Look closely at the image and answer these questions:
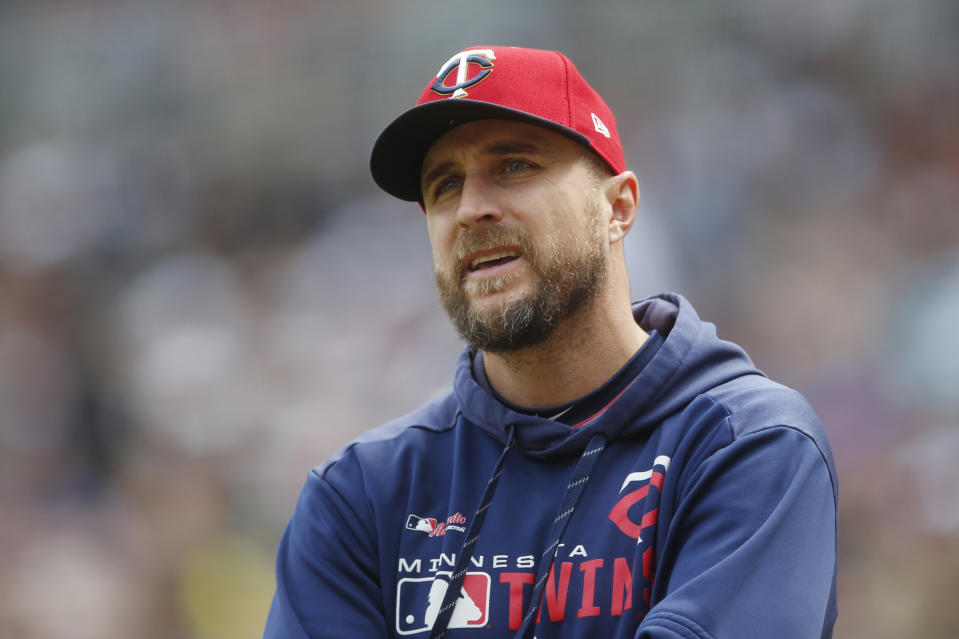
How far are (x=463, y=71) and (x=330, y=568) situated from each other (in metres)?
0.97

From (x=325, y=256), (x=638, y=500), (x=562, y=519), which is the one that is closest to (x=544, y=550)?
(x=562, y=519)

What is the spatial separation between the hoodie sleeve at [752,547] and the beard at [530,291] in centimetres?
43

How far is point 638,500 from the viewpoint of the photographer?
1.76 metres

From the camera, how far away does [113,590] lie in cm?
515

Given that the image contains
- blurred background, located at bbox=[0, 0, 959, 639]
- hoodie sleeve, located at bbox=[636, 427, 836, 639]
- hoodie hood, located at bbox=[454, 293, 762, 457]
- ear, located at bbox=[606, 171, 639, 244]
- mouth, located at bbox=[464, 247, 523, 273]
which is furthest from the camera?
blurred background, located at bbox=[0, 0, 959, 639]

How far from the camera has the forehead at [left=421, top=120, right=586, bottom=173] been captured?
198cm

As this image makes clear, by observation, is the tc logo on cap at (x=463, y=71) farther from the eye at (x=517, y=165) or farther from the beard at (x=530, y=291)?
the beard at (x=530, y=291)

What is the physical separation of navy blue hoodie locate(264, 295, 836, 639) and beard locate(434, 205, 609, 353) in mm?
147

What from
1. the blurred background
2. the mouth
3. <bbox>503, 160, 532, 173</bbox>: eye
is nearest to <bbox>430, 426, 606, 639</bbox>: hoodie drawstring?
the mouth

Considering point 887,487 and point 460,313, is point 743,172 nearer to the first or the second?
point 887,487

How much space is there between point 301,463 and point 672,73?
8.80 feet

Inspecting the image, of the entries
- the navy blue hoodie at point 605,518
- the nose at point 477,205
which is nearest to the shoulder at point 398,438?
the navy blue hoodie at point 605,518

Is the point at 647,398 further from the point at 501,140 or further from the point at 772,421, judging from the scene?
the point at 501,140

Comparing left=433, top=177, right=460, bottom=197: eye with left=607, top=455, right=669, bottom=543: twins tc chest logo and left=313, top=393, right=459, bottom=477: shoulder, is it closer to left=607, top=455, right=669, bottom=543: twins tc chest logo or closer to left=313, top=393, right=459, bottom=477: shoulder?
left=313, top=393, right=459, bottom=477: shoulder
